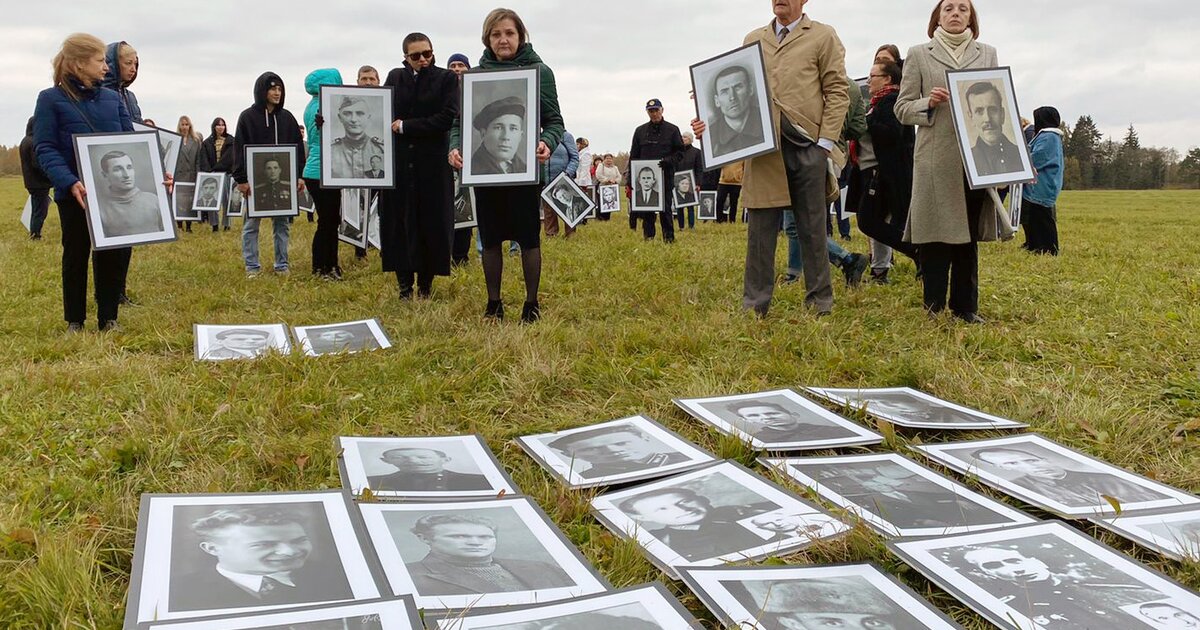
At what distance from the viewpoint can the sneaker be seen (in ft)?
22.9

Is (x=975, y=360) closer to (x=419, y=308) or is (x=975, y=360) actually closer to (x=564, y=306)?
(x=564, y=306)

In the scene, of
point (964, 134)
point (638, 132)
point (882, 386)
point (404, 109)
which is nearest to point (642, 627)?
point (882, 386)

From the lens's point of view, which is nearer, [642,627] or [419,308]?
[642,627]

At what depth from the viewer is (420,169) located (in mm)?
6305

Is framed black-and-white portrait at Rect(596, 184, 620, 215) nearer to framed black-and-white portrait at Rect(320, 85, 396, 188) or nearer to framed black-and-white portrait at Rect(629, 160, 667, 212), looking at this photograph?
framed black-and-white portrait at Rect(629, 160, 667, 212)

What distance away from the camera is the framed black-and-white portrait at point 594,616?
195 cm

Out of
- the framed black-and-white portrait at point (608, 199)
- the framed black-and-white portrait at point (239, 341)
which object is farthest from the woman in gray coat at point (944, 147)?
the framed black-and-white portrait at point (608, 199)

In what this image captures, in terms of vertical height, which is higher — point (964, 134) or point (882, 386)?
point (964, 134)

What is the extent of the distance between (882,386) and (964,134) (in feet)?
5.94

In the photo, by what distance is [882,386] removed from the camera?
4.25 m

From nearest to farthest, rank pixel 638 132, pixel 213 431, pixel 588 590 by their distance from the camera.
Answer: pixel 588 590, pixel 213 431, pixel 638 132

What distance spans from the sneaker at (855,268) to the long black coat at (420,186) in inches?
119

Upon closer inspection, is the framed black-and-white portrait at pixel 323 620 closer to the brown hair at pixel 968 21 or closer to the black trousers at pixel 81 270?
the black trousers at pixel 81 270

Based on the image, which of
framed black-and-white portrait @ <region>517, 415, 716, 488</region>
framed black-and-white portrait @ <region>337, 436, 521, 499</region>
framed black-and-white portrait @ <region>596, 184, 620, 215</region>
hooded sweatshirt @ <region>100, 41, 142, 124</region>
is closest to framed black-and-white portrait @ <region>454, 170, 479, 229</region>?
hooded sweatshirt @ <region>100, 41, 142, 124</region>
